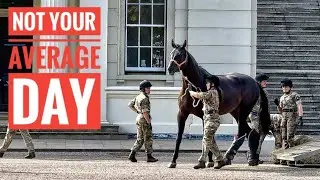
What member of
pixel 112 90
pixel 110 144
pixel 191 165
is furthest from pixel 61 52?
pixel 191 165

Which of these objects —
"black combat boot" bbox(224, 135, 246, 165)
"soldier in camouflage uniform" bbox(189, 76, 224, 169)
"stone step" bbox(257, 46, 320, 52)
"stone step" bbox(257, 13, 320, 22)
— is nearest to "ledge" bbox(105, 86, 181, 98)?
"stone step" bbox(257, 46, 320, 52)

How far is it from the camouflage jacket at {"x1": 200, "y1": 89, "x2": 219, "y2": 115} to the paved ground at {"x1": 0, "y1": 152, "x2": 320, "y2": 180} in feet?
3.77

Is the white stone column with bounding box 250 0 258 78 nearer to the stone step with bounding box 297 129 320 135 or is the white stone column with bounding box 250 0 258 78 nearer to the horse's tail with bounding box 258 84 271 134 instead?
the stone step with bounding box 297 129 320 135

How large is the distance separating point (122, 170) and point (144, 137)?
210 cm

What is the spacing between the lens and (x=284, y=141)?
65.0 ft

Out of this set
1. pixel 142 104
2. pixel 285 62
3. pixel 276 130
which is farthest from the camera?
pixel 285 62

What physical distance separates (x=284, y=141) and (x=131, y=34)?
7.59 m

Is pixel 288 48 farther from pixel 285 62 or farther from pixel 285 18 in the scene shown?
pixel 285 18

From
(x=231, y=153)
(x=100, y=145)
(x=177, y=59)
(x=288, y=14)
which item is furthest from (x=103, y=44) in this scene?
(x=231, y=153)

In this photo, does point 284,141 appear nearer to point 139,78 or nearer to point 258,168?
point 258,168

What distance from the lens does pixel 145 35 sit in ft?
85.3

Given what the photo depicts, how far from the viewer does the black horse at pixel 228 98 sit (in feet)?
57.8

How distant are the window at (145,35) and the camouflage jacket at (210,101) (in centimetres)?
855

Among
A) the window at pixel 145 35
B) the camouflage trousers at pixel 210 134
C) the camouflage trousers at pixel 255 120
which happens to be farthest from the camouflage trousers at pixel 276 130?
the window at pixel 145 35
